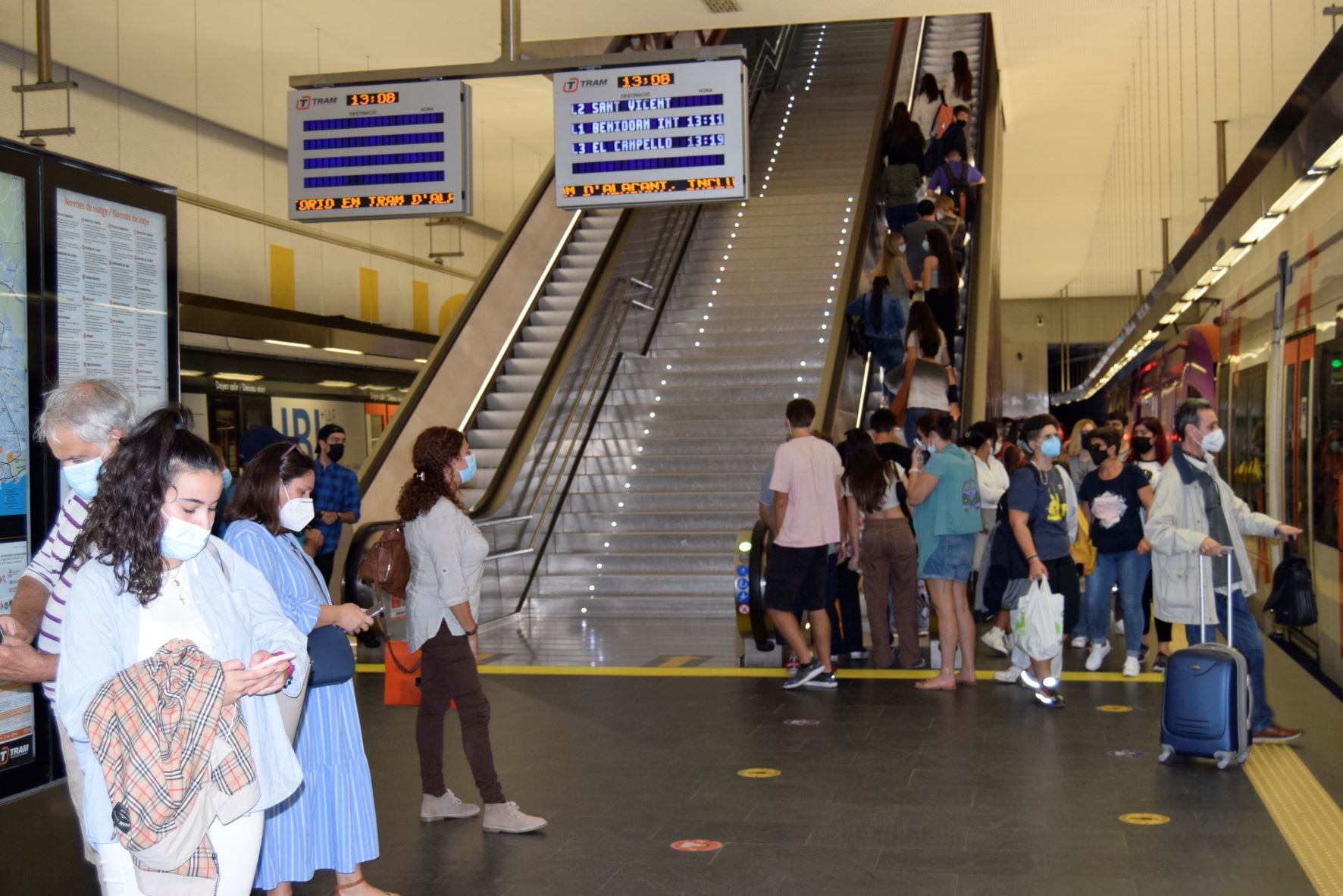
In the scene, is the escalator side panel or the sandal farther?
the escalator side panel

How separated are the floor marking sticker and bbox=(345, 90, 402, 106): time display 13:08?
5954 mm

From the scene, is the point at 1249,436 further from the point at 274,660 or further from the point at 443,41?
the point at 274,660

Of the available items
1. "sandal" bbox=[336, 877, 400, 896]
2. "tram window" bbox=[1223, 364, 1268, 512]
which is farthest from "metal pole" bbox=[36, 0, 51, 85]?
"tram window" bbox=[1223, 364, 1268, 512]

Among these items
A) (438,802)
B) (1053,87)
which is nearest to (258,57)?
(1053,87)

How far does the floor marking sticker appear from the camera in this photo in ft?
15.5

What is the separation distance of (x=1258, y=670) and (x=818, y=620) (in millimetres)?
2386

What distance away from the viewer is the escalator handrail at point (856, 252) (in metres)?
11.5

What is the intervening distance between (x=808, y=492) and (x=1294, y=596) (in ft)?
8.71

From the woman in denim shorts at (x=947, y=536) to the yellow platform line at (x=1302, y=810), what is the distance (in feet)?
5.92

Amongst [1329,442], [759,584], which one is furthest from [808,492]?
[1329,442]

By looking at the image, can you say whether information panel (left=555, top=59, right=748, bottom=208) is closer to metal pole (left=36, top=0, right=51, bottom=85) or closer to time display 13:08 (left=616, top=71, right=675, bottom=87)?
time display 13:08 (left=616, top=71, right=675, bottom=87)

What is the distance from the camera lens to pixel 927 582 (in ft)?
25.0

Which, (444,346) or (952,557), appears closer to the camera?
(952,557)

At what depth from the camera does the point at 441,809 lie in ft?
17.1
